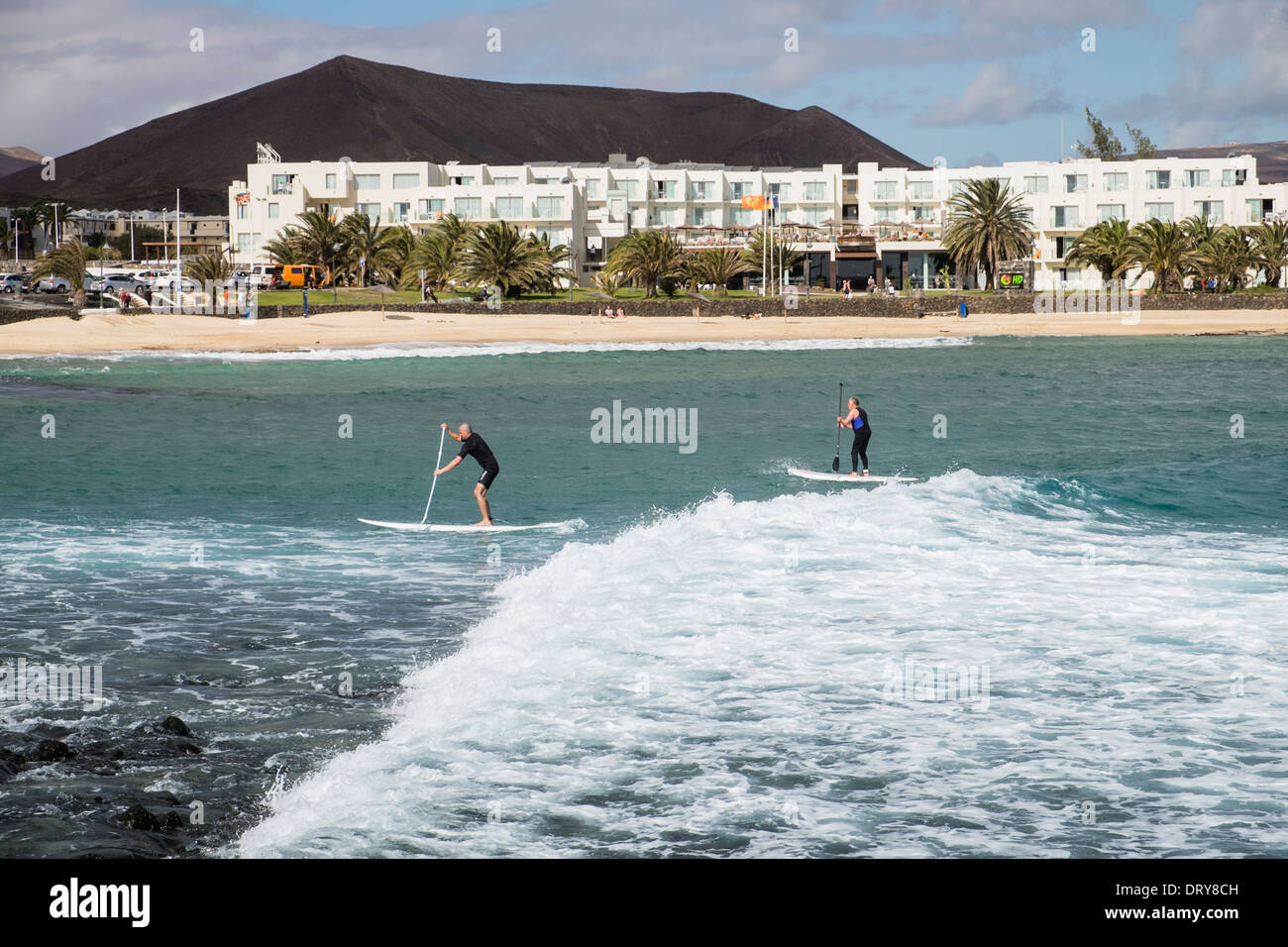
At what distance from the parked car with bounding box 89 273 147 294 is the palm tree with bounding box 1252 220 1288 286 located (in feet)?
250

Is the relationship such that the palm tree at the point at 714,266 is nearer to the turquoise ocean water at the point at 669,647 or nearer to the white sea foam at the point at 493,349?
the white sea foam at the point at 493,349

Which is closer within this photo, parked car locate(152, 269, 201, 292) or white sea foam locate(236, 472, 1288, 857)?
white sea foam locate(236, 472, 1288, 857)

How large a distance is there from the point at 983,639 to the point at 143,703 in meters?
8.14

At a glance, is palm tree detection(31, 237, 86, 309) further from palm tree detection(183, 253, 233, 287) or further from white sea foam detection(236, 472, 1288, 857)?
white sea foam detection(236, 472, 1288, 857)

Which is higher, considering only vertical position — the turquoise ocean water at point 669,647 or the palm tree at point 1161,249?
the palm tree at point 1161,249

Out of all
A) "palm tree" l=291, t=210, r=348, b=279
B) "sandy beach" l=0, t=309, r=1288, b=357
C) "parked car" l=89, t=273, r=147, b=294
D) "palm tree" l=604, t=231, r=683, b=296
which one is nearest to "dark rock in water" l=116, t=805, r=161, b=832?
"sandy beach" l=0, t=309, r=1288, b=357

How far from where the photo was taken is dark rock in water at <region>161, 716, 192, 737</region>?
416 inches

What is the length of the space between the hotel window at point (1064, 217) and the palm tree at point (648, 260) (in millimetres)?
34631

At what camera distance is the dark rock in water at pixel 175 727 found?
34.6 feet

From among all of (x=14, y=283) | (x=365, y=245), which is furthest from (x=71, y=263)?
(x=365, y=245)

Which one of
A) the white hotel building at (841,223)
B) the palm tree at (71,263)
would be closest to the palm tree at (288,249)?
the white hotel building at (841,223)
